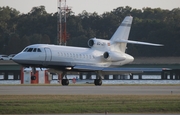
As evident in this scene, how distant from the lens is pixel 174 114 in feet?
85.7

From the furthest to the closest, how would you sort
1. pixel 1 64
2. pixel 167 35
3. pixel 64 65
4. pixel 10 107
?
pixel 167 35, pixel 1 64, pixel 64 65, pixel 10 107

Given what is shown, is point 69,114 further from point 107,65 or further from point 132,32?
point 132,32

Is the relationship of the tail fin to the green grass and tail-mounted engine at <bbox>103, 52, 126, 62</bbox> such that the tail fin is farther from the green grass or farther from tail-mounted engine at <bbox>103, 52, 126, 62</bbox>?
the green grass

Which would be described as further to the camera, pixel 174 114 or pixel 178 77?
pixel 178 77

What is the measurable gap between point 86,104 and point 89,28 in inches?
3994

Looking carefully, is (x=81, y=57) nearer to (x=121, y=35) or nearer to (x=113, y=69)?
(x=113, y=69)

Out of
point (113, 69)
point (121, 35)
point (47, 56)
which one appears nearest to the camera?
point (47, 56)

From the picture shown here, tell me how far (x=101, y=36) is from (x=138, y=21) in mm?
8554

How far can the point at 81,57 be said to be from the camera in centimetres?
5175

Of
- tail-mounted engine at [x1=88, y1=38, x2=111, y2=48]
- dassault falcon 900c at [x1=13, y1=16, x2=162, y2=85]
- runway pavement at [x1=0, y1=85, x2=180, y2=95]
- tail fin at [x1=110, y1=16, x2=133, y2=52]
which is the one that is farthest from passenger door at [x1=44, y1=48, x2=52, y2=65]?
tail fin at [x1=110, y1=16, x2=133, y2=52]

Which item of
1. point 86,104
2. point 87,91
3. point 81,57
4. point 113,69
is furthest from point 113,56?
point 86,104

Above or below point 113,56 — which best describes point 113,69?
below

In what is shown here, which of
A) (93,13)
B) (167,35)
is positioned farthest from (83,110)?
(93,13)

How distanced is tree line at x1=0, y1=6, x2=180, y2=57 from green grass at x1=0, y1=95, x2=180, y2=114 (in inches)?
2916
